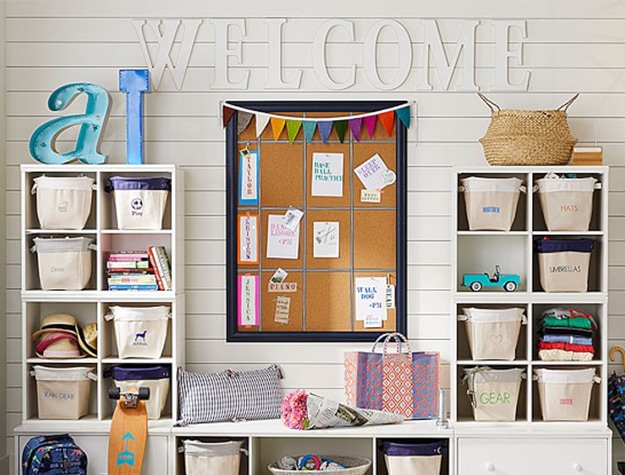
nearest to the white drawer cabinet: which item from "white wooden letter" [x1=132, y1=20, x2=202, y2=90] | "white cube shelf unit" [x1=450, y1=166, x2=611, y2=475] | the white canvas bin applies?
"white cube shelf unit" [x1=450, y1=166, x2=611, y2=475]

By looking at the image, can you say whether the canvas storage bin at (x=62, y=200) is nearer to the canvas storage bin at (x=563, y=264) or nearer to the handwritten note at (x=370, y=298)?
the handwritten note at (x=370, y=298)

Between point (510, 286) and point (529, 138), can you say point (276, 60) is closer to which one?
point (529, 138)

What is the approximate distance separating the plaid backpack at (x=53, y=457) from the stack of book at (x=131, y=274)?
0.70 m

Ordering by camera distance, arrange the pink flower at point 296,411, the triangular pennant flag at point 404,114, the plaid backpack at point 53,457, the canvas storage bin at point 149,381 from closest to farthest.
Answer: the plaid backpack at point 53,457 < the pink flower at point 296,411 < the canvas storage bin at point 149,381 < the triangular pennant flag at point 404,114

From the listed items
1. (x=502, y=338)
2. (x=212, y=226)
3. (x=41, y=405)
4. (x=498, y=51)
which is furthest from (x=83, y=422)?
(x=498, y=51)

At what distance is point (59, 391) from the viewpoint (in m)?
4.08

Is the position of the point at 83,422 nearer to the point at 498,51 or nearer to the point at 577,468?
the point at 577,468

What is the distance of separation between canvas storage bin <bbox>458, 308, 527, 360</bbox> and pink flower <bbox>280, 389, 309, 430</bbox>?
771 millimetres

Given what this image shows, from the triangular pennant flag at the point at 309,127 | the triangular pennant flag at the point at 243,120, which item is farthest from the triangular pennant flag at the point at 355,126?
the triangular pennant flag at the point at 243,120

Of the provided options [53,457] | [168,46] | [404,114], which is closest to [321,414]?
[53,457]

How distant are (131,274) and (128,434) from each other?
0.69 metres

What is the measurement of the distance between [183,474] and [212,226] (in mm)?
1115

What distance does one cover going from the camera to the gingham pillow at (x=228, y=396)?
407 centimetres

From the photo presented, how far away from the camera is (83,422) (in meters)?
4.05
